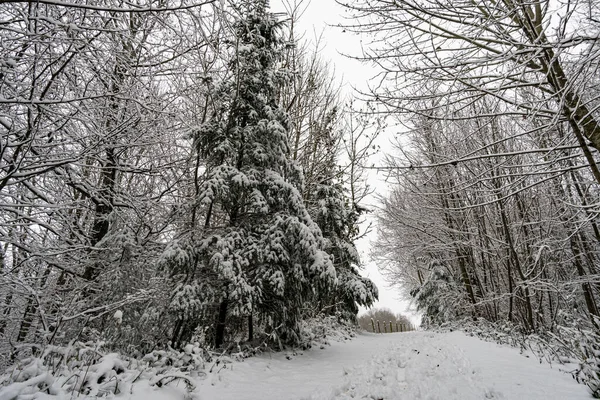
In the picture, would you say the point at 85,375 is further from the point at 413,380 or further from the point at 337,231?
the point at 337,231

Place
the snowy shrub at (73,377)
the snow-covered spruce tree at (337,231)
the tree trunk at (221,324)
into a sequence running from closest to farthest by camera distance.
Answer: the snowy shrub at (73,377)
the tree trunk at (221,324)
the snow-covered spruce tree at (337,231)

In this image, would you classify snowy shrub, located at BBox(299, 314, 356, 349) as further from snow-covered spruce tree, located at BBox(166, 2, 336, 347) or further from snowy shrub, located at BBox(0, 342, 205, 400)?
snowy shrub, located at BBox(0, 342, 205, 400)

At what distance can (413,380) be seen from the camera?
370 cm

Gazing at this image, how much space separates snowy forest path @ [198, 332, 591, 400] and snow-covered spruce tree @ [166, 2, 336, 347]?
1.23 metres

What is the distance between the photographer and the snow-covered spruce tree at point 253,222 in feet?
19.4

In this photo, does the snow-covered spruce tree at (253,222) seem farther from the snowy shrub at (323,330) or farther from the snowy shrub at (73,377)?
the snowy shrub at (73,377)

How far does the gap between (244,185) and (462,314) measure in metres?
11.3

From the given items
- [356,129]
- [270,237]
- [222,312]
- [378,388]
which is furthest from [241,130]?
[356,129]

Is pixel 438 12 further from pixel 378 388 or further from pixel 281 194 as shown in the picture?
pixel 281 194

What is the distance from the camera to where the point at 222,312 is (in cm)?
638

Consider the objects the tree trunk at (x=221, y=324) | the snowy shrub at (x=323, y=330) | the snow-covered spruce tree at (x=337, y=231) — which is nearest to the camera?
the tree trunk at (x=221, y=324)

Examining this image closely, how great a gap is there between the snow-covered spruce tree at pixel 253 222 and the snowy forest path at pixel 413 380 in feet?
4.03

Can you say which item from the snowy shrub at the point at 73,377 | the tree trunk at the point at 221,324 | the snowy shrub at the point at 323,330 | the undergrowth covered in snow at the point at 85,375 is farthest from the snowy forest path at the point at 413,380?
the snowy shrub at the point at 323,330

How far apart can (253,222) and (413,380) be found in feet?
14.7
